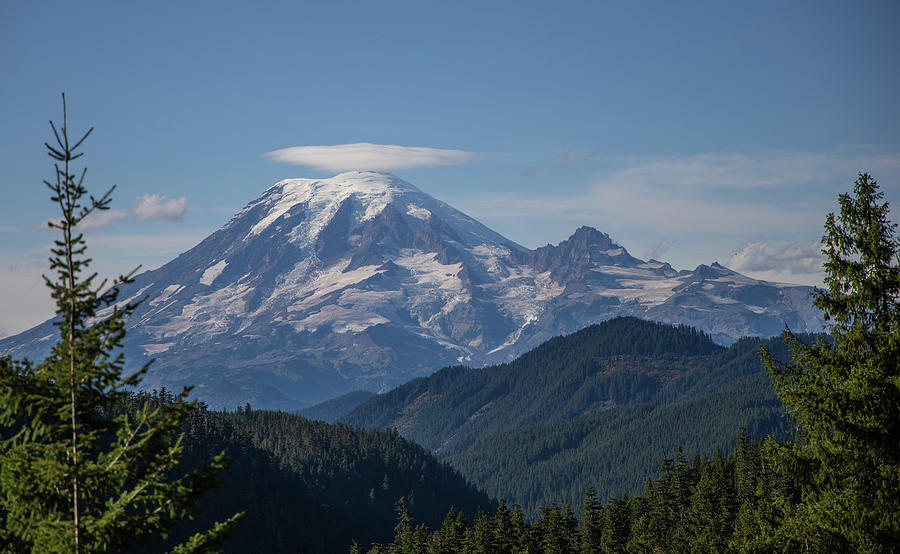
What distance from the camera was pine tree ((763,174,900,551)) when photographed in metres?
21.0

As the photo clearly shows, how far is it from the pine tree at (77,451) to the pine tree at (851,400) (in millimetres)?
15049

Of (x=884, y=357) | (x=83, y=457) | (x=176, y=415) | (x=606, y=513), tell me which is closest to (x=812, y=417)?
(x=884, y=357)

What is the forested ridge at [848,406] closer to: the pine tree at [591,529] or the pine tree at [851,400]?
the pine tree at [851,400]

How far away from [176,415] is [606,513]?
84662 millimetres

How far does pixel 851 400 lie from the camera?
21.2 metres

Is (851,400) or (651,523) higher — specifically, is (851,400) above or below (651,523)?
above

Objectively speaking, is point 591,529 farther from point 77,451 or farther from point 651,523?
point 77,451

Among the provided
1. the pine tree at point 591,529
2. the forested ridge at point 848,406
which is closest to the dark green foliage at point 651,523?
the pine tree at point 591,529

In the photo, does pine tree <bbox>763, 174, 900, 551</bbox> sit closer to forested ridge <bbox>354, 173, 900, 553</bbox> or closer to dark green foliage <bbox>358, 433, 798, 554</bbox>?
forested ridge <bbox>354, 173, 900, 553</bbox>

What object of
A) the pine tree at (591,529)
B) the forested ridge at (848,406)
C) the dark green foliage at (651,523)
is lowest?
the pine tree at (591,529)

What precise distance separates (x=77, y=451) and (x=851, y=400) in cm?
1809

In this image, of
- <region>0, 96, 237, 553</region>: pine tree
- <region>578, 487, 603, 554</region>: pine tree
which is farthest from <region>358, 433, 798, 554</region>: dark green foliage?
<region>0, 96, 237, 553</region>: pine tree

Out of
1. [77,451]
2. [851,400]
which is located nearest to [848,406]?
[851,400]

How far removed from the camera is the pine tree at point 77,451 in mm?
15969
